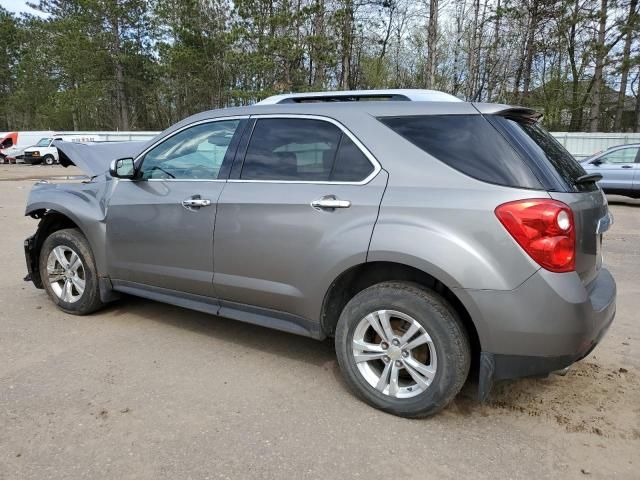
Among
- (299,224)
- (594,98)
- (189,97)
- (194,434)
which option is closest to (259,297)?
(299,224)

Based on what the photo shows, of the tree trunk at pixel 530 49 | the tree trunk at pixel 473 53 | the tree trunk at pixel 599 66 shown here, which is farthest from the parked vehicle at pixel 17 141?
the tree trunk at pixel 599 66

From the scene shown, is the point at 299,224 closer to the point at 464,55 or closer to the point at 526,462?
the point at 526,462

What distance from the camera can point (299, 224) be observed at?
3.16m

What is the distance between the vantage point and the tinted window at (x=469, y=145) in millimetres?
2654

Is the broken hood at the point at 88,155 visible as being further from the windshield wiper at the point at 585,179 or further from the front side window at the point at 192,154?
the windshield wiper at the point at 585,179

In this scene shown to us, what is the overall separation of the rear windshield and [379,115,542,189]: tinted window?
0.18ft

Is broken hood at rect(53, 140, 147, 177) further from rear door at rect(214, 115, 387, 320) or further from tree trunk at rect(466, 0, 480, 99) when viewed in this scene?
tree trunk at rect(466, 0, 480, 99)

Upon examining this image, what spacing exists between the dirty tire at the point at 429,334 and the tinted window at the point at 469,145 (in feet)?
2.39

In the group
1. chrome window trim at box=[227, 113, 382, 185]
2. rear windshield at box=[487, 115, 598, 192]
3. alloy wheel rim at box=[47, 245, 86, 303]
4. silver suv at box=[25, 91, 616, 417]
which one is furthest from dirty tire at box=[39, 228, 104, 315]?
rear windshield at box=[487, 115, 598, 192]

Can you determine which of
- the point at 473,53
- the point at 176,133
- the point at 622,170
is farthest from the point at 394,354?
the point at 473,53

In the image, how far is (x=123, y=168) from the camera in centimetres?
403

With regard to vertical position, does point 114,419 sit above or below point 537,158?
below

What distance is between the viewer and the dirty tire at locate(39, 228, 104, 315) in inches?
172

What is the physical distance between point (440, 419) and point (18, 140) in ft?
137
